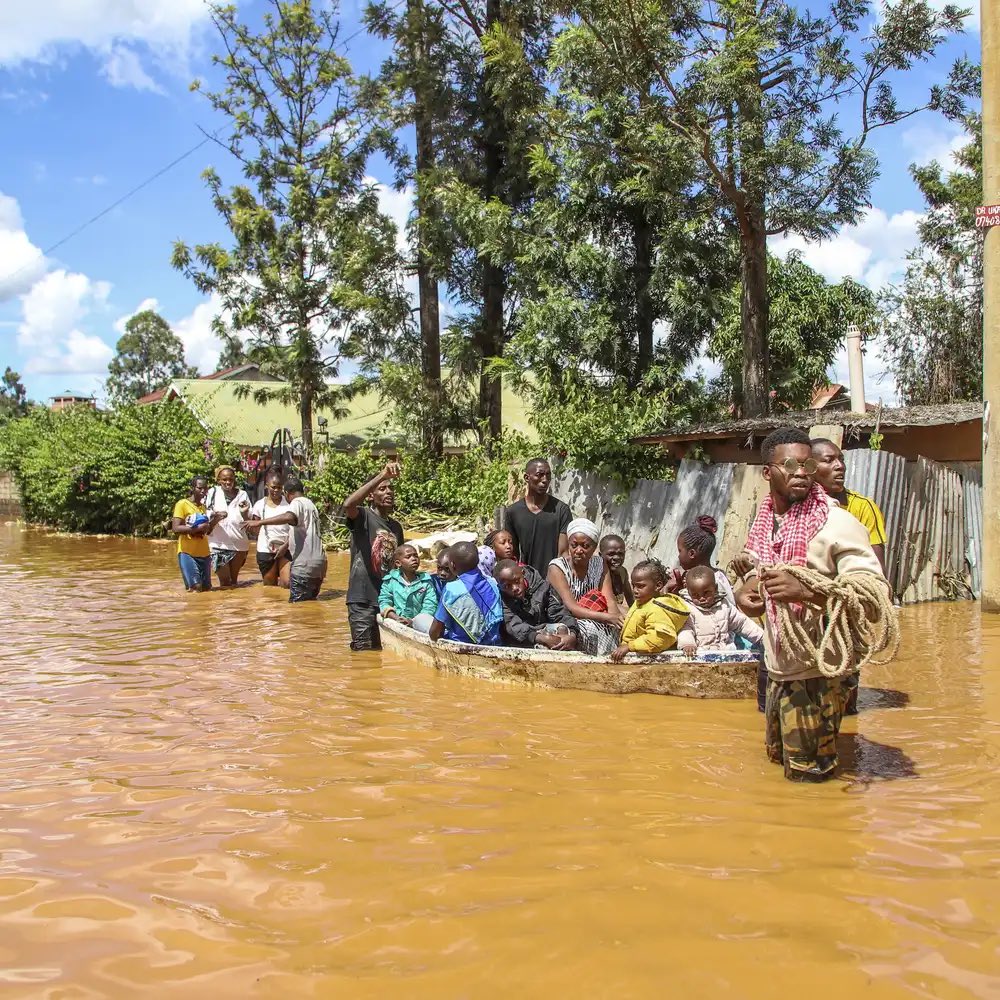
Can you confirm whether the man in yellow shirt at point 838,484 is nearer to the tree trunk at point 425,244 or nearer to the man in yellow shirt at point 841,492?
the man in yellow shirt at point 841,492

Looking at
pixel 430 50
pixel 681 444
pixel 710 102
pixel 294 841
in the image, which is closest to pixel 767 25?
pixel 710 102

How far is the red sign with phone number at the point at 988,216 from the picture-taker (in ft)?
29.4

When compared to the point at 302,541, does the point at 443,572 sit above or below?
below

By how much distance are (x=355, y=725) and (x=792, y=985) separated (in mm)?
3806

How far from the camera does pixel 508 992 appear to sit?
3.06m

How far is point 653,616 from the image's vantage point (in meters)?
6.60

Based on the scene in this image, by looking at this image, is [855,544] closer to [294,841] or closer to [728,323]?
[294,841]

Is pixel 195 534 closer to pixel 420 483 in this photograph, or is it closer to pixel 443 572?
pixel 443 572

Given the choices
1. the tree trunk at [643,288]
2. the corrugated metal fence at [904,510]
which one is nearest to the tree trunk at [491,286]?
the tree trunk at [643,288]

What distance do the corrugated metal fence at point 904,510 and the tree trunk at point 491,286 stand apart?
30.7 feet

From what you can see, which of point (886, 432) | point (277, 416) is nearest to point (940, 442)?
point (886, 432)

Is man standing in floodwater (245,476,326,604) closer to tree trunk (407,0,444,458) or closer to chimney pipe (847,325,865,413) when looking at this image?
chimney pipe (847,325,865,413)

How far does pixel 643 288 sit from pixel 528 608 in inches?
410

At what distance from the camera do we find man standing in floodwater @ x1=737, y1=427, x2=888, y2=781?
4.25 m
